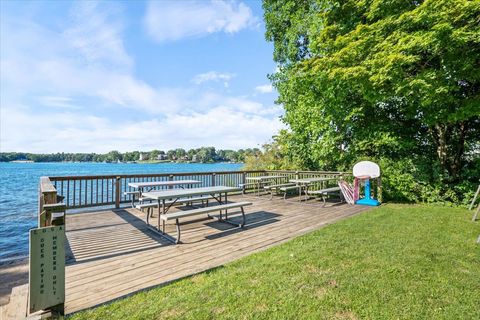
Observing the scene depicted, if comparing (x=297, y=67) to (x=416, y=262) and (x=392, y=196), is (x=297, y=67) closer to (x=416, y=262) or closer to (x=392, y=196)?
(x=392, y=196)

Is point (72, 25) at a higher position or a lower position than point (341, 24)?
lower

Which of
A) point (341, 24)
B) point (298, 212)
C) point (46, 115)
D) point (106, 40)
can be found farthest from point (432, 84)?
point (46, 115)

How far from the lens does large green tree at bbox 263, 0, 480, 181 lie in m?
6.13

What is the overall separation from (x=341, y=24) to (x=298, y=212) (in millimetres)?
7605

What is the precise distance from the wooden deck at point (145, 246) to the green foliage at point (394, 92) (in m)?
3.82

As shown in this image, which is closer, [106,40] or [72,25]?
[72,25]

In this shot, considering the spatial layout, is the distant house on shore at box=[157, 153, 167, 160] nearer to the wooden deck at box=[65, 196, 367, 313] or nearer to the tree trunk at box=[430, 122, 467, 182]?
the wooden deck at box=[65, 196, 367, 313]

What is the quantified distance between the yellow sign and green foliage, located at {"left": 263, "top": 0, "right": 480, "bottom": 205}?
316 inches

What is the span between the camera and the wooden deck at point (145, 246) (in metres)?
2.50

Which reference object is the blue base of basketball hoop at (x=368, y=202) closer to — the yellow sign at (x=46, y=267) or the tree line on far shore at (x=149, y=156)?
the yellow sign at (x=46, y=267)

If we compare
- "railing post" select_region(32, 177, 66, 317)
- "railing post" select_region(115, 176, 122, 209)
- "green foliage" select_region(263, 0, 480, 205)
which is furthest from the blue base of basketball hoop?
"railing post" select_region(32, 177, 66, 317)

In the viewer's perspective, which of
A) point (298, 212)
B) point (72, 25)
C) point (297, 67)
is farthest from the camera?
point (297, 67)

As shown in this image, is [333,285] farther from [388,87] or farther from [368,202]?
[388,87]

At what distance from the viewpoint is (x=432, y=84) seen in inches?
245
